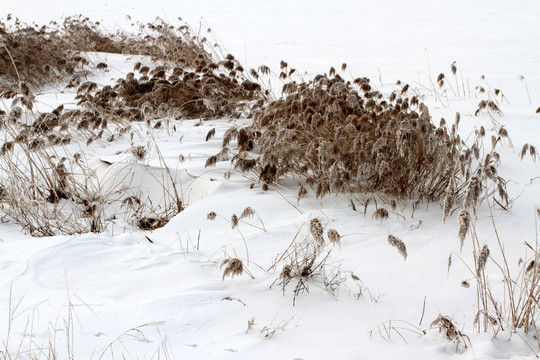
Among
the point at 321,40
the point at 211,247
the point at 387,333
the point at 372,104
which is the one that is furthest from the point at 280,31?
the point at 387,333

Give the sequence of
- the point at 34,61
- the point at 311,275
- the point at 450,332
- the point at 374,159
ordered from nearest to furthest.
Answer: the point at 450,332, the point at 311,275, the point at 374,159, the point at 34,61

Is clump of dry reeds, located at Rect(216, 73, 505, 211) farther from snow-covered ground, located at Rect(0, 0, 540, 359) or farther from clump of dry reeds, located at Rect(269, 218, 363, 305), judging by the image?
clump of dry reeds, located at Rect(269, 218, 363, 305)

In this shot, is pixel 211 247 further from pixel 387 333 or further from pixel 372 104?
pixel 372 104

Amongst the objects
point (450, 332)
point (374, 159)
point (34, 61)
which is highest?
point (34, 61)

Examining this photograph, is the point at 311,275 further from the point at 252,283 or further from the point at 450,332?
the point at 450,332

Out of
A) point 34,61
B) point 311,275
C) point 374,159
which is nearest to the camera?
point 311,275

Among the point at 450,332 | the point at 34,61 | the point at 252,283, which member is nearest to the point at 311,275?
the point at 252,283

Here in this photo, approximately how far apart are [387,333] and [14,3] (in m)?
22.0

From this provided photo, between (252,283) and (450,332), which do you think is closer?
(450,332)

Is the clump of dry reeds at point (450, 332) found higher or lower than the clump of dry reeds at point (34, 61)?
lower

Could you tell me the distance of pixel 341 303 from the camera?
205cm

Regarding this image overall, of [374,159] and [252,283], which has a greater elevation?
[374,159]

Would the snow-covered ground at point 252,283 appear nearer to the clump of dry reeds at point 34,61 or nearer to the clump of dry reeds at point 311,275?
the clump of dry reeds at point 311,275

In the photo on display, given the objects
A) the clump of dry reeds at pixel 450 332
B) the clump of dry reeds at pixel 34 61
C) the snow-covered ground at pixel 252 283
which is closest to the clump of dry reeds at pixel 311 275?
the snow-covered ground at pixel 252 283
